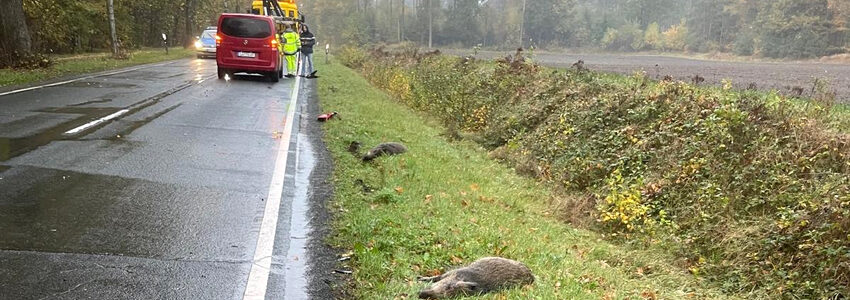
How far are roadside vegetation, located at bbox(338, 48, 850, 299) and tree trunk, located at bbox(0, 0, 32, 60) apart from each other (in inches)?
526

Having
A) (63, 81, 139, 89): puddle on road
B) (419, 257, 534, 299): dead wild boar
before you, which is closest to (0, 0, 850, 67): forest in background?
Result: (63, 81, 139, 89): puddle on road

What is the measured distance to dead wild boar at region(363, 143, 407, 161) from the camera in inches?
329

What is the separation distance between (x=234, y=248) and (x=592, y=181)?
5313 millimetres

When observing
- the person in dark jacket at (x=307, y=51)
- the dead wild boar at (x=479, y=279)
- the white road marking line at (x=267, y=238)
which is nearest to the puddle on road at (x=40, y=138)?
the white road marking line at (x=267, y=238)

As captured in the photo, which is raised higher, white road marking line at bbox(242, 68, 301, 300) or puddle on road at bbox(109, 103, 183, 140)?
puddle on road at bbox(109, 103, 183, 140)

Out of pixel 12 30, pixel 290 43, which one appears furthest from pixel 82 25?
pixel 290 43

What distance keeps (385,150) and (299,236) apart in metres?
3.74

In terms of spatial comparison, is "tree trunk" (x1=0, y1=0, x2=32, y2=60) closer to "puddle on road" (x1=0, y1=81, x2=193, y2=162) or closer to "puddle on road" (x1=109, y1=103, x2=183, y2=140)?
"puddle on road" (x1=0, y1=81, x2=193, y2=162)

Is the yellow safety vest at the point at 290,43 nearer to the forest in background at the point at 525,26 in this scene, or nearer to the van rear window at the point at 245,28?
the van rear window at the point at 245,28

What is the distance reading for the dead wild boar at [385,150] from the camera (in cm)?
835

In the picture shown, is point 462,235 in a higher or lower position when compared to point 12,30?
lower

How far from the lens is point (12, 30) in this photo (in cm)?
1748

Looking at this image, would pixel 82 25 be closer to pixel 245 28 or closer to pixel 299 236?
pixel 245 28

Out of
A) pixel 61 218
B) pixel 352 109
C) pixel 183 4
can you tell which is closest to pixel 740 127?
pixel 61 218
